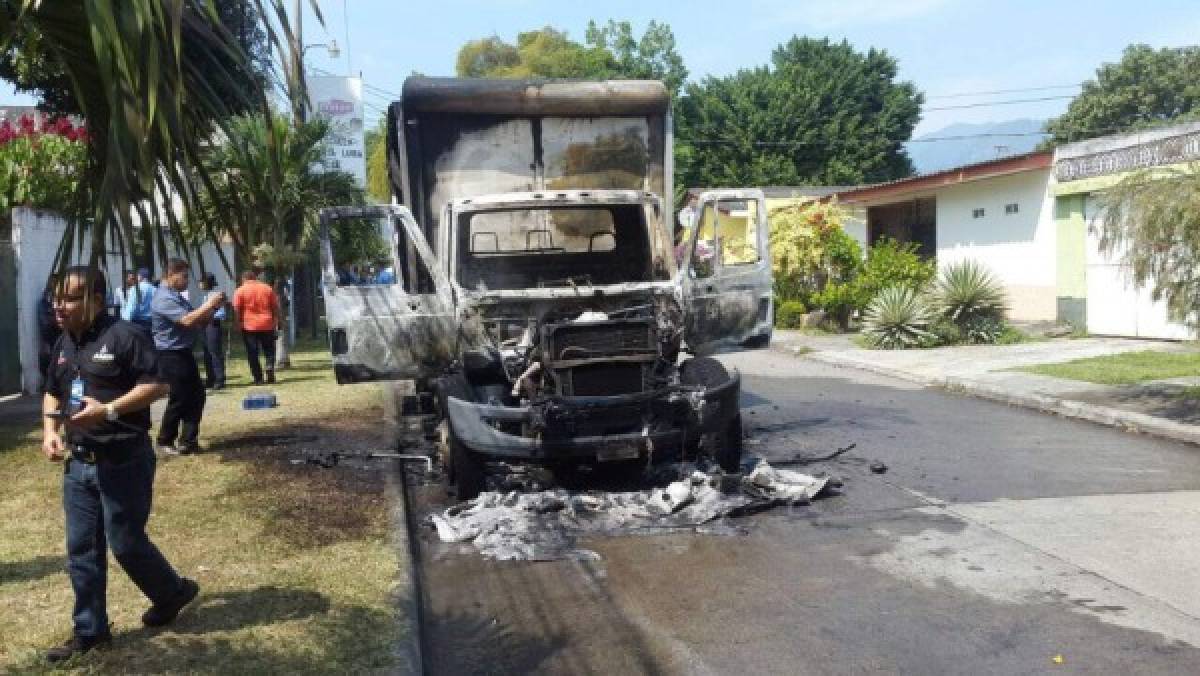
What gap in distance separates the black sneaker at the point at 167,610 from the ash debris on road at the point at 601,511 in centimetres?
201

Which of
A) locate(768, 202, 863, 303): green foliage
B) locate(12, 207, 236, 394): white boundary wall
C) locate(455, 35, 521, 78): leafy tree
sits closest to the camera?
locate(12, 207, 236, 394): white boundary wall

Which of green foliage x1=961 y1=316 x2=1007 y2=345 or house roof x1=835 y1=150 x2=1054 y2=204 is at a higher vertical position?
house roof x1=835 y1=150 x2=1054 y2=204

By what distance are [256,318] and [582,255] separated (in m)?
6.74

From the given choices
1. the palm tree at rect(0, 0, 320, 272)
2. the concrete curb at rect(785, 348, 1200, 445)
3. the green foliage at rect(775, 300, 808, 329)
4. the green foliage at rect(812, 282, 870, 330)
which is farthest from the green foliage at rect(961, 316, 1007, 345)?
the palm tree at rect(0, 0, 320, 272)

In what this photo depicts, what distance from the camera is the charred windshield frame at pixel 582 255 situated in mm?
9336

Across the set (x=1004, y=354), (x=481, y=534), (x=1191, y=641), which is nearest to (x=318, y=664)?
(x=481, y=534)

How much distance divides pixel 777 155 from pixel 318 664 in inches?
1691

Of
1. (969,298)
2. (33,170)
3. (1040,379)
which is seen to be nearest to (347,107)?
(33,170)

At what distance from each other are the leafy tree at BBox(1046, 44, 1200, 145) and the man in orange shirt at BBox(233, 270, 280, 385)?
47.2 meters

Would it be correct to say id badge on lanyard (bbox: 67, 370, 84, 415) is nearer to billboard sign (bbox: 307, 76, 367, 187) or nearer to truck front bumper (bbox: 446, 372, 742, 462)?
truck front bumper (bbox: 446, 372, 742, 462)

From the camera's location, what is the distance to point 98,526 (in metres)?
4.69

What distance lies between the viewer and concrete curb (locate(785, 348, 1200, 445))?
10156 mm

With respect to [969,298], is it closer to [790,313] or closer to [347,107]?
[790,313]

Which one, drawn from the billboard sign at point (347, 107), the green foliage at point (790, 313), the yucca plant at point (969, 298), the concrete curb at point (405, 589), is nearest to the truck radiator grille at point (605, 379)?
the concrete curb at point (405, 589)
